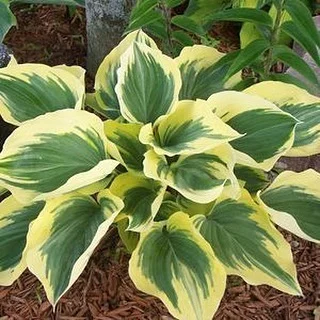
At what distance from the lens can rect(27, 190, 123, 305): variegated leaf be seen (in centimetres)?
122

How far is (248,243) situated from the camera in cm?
134

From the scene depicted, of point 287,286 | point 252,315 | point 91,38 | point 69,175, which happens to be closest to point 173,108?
point 69,175

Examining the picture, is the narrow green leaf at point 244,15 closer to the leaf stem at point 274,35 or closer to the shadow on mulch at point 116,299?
the leaf stem at point 274,35

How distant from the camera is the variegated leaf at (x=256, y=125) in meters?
1.30

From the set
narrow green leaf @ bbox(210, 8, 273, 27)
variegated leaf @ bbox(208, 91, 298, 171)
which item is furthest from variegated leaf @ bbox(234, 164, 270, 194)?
narrow green leaf @ bbox(210, 8, 273, 27)

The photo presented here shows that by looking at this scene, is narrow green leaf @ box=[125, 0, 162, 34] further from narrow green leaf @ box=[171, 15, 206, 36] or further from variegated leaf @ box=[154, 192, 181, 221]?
variegated leaf @ box=[154, 192, 181, 221]

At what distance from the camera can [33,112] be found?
1429 millimetres

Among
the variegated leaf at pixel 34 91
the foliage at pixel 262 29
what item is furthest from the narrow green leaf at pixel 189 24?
the variegated leaf at pixel 34 91

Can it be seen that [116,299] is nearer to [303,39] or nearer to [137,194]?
[137,194]

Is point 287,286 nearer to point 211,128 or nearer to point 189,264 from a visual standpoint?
point 189,264

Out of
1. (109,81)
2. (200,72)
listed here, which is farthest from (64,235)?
(200,72)

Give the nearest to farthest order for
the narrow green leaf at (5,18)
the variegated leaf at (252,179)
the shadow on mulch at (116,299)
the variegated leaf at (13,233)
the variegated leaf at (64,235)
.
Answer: the variegated leaf at (64,235), the variegated leaf at (13,233), the variegated leaf at (252,179), the shadow on mulch at (116,299), the narrow green leaf at (5,18)

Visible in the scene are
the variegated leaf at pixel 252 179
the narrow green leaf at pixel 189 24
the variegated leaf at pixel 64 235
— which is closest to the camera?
the variegated leaf at pixel 64 235

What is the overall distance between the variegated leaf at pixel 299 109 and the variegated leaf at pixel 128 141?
257mm
